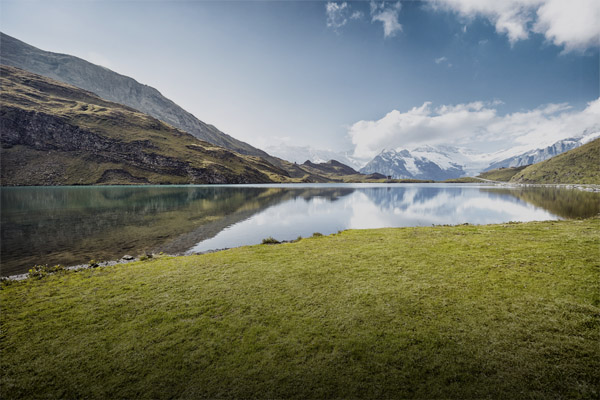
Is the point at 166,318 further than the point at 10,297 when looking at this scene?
No

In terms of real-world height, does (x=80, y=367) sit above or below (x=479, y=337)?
below

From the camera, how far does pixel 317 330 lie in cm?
1067

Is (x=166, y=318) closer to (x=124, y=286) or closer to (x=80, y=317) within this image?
(x=80, y=317)

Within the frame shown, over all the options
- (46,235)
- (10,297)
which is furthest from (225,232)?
(10,297)

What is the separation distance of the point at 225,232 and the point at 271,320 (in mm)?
35878

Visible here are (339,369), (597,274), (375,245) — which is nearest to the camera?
(339,369)

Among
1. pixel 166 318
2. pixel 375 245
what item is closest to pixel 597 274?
pixel 375 245

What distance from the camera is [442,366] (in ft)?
27.9

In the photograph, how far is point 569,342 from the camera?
9.60m

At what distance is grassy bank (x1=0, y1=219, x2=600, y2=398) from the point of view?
26.1 feet

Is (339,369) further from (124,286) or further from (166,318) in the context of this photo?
(124,286)

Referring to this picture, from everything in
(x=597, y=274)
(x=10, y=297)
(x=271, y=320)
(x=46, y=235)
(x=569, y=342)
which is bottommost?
(x=46, y=235)

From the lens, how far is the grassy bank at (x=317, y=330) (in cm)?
797

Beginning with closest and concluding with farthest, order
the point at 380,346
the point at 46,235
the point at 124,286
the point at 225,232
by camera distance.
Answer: the point at 380,346
the point at 124,286
the point at 46,235
the point at 225,232
